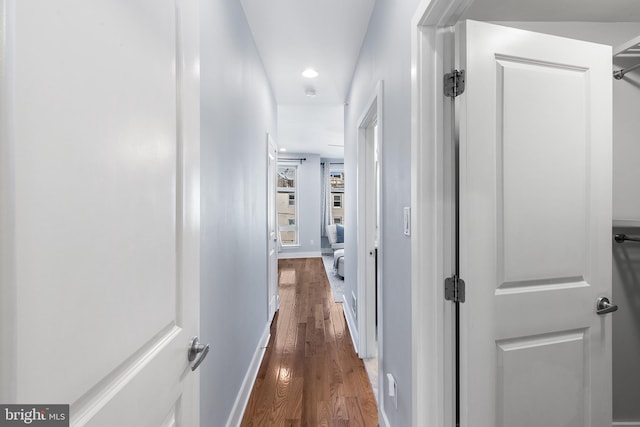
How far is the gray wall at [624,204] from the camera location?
5.17 ft

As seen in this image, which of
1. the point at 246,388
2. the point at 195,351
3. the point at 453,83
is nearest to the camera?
the point at 195,351

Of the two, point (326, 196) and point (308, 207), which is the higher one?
point (326, 196)

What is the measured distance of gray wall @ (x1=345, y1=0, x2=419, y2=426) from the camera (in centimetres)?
123

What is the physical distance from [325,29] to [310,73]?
73cm

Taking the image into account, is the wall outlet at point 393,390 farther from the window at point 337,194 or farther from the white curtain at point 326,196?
the window at point 337,194

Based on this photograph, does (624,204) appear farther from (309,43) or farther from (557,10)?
(309,43)

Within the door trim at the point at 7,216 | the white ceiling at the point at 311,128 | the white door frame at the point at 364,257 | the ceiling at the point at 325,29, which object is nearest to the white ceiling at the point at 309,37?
the ceiling at the point at 325,29

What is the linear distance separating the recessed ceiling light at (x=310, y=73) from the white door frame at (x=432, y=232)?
74.2 inches

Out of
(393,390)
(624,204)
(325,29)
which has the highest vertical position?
(325,29)

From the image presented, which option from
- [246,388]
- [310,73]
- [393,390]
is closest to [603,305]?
[393,390]

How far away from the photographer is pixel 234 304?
1.77 metres

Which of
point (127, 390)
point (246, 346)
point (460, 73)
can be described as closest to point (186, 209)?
point (127, 390)

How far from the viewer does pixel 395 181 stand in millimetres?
1425

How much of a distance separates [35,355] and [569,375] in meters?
1.63
